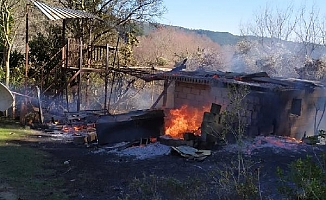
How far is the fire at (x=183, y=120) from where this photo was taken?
47.0 feet

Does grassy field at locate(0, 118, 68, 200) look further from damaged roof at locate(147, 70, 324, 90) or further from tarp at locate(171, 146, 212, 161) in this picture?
damaged roof at locate(147, 70, 324, 90)

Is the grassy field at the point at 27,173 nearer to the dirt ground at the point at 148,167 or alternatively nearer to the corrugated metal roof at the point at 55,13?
the dirt ground at the point at 148,167

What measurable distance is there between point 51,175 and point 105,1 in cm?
1546

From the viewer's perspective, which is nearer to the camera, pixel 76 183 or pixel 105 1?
pixel 76 183

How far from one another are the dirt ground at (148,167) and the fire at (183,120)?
344cm

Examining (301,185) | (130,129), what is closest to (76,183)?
(130,129)

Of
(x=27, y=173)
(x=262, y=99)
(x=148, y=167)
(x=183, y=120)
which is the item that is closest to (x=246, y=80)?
(x=262, y=99)

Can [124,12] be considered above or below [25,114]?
above

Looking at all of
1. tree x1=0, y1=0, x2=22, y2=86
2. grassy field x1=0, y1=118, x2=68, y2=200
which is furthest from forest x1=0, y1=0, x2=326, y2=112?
grassy field x1=0, y1=118, x2=68, y2=200

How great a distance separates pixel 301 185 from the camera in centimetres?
409

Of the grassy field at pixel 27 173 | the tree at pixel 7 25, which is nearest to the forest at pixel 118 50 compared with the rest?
the tree at pixel 7 25

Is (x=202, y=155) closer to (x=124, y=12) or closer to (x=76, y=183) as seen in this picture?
(x=76, y=183)

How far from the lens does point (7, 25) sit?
59.2 ft

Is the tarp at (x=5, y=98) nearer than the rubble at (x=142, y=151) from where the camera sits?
Yes
